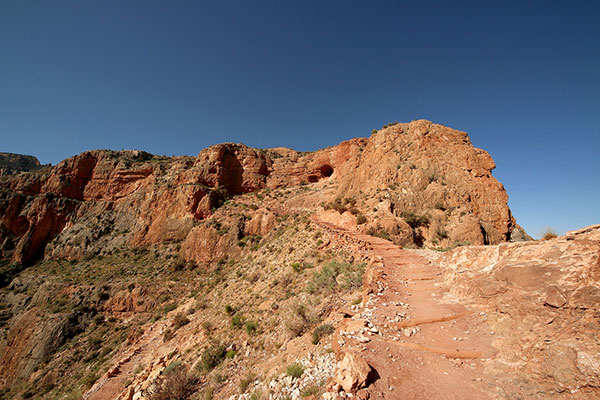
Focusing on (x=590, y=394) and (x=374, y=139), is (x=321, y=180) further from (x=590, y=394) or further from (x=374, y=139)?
(x=590, y=394)

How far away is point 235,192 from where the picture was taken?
42.6 m

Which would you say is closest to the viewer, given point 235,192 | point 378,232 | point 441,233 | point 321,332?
point 321,332

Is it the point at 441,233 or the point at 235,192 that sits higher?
the point at 235,192

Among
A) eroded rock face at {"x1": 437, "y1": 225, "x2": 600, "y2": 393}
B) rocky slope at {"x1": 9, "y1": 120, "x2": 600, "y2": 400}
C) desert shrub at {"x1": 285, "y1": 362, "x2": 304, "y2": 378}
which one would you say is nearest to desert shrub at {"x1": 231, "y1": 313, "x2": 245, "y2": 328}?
rocky slope at {"x1": 9, "y1": 120, "x2": 600, "y2": 400}

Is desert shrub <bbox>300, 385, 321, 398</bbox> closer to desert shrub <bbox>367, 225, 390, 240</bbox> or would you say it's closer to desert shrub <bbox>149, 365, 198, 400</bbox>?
desert shrub <bbox>149, 365, 198, 400</bbox>

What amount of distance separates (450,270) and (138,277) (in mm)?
31662

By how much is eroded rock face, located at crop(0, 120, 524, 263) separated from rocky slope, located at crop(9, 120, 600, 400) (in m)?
0.23

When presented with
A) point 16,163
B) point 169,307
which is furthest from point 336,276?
point 16,163

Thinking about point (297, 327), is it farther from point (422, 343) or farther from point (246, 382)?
point (422, 343)

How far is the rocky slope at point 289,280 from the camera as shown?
15.3ft

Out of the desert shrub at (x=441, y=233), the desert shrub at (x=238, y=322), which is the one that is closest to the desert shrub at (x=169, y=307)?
the desert shrub at (x=238, y=322)

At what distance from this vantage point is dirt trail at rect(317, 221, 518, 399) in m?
4.16

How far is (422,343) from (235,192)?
131 feet

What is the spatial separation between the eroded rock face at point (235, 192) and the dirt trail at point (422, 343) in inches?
421
